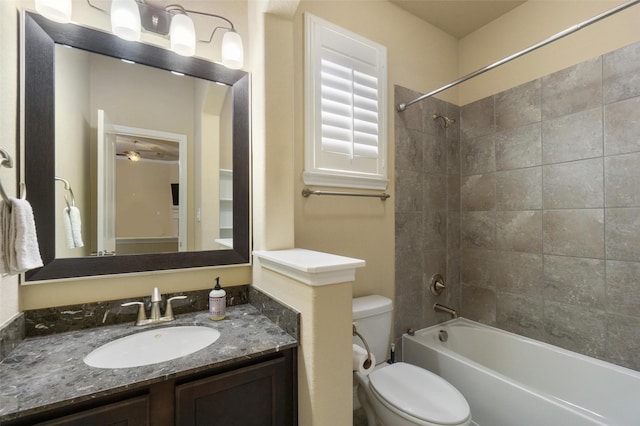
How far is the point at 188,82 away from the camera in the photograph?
53.9 inches

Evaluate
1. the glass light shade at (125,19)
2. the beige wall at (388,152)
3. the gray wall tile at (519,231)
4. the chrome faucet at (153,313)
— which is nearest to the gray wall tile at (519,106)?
the beige wall at (388,152)

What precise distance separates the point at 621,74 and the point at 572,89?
21cm

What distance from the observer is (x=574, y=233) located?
170cm

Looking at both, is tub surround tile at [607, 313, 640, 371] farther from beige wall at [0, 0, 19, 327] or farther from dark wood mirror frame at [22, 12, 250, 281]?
beige wall at [0, 0, 19, 327]

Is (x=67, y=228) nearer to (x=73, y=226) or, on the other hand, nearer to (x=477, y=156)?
(x=73, y=226)

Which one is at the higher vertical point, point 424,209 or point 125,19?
point 125,19

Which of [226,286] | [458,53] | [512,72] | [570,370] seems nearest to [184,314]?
[226,286]

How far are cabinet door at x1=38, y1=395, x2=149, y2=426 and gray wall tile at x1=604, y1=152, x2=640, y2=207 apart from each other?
2.35m

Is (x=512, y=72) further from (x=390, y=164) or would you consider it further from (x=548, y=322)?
(x=548, y=322)

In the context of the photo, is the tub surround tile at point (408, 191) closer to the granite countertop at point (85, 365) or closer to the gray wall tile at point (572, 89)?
the gray wall tile at point (572, 89)

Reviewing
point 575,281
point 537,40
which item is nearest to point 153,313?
point 575,281

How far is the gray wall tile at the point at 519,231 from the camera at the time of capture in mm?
1871

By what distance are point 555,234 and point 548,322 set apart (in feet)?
1.90

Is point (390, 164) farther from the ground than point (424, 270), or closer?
farther from the ground
